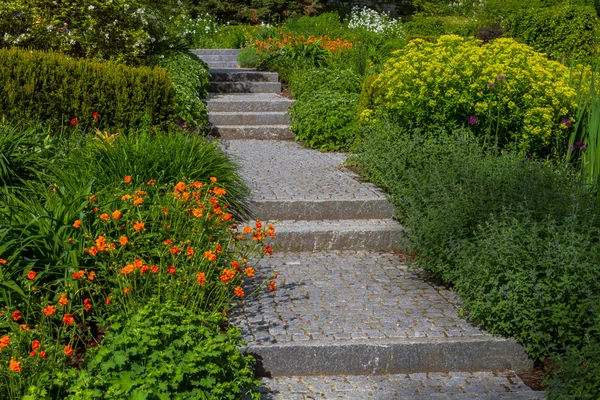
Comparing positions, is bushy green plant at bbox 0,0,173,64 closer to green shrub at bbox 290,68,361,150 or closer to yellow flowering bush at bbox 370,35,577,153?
green shrub at bbox 290,68,361,150

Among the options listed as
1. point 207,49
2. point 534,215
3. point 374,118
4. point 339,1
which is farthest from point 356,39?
point 339,1

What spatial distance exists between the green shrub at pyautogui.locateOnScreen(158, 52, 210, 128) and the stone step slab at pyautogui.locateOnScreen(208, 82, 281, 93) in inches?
29.9

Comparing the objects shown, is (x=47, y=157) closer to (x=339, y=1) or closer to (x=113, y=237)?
(x=113, y=237)

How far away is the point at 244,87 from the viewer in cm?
1240

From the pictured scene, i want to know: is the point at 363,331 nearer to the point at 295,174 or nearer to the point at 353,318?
the point at 353,318

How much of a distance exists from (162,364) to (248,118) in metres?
7.23

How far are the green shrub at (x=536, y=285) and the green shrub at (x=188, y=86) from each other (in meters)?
4.48

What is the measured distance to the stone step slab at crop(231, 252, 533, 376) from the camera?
454 cm

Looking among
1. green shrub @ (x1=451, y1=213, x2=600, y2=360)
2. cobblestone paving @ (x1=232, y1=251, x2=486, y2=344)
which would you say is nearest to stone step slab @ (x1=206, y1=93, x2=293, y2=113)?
cobblestone paving @ (x1=232, y1=251, x2=486, y2=344)

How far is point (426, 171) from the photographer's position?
6.43m

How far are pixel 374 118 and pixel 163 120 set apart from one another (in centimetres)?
220

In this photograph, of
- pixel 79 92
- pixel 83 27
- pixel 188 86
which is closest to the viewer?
pixel 79 92

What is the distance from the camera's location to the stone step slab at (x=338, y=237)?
6.39 m

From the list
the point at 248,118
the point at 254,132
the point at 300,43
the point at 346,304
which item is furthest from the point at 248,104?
the point at 346,304
